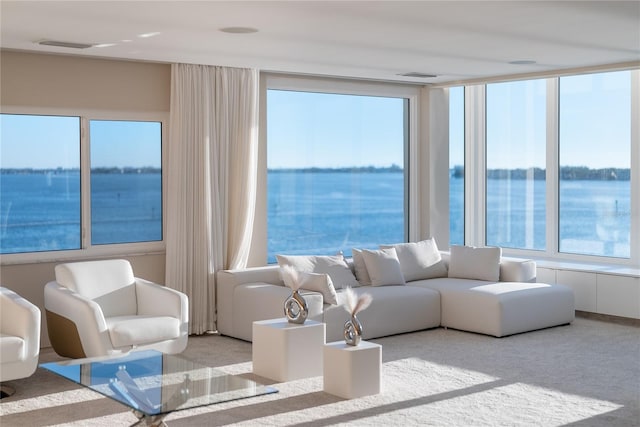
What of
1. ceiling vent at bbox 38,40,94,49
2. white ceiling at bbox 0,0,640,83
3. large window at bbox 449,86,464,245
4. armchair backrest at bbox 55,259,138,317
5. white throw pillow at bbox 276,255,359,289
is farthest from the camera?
large window at bbox 449,86,464,245

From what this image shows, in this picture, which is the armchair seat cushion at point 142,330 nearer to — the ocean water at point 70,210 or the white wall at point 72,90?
the white wall at point 72,90

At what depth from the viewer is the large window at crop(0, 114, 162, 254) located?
24.6ft

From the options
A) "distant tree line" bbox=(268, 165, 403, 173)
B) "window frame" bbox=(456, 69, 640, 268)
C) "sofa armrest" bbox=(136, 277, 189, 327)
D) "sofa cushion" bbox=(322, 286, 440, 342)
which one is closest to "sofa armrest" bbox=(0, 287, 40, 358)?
"sofa armrest" bbox=(136, 277, 189, 327)

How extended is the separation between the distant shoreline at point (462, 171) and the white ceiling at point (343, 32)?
1113 millimetres

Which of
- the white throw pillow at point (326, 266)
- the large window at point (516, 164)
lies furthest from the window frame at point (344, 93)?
the large window at point (516, 164)

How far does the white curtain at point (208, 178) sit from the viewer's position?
8.20 m

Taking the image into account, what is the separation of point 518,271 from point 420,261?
1040mm

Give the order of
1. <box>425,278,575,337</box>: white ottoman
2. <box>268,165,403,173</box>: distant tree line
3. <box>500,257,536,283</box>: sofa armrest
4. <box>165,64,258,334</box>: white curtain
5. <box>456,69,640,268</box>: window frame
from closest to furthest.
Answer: <box>425,278,575,337</box>: white ottoman → <box>165,64,258,334</box>: white curtain → <box>500,257,536,283</box>: sofa armrest → <box>456,69,640,268</box>: window frame → <box>268,165,403,173</box>: distant tree line

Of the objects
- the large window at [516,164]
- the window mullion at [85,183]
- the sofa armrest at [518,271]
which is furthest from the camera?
the large window at [516,164]

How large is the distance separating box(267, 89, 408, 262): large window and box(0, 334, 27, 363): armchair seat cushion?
3717 mm

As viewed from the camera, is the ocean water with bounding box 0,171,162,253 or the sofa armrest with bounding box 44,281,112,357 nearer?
the sofa armrest with bounding box 44,281,112,357

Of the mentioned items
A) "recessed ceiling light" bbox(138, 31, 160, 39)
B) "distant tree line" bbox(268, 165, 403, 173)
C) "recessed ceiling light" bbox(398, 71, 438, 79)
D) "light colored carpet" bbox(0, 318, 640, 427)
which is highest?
"recessed ceiling light" bbox(398, 71, 438, 79)

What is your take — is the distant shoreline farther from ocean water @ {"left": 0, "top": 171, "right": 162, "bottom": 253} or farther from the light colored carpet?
the light colored carpet

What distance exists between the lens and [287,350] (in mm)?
6301
